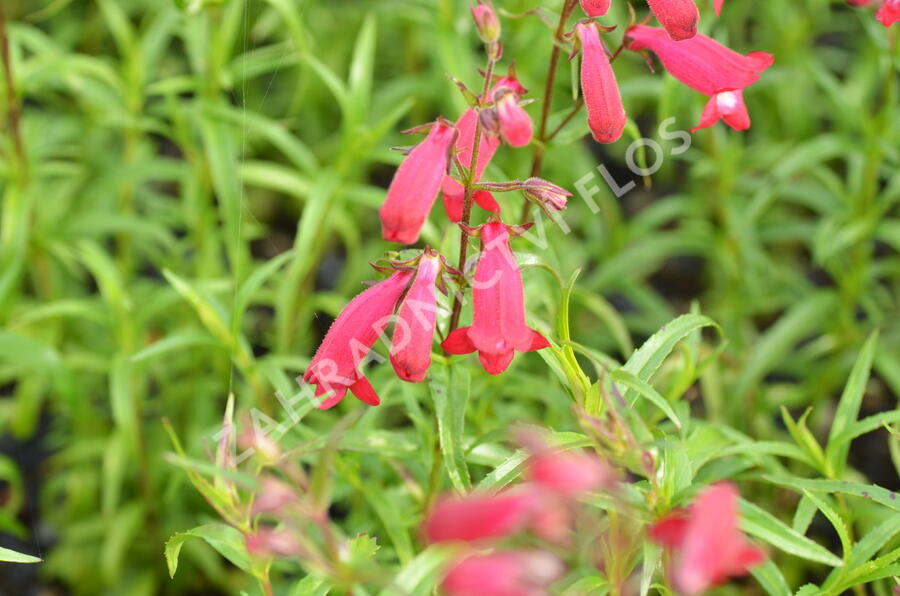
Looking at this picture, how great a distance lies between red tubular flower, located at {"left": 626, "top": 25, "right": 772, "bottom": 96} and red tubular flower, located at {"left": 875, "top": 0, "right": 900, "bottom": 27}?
0.21m

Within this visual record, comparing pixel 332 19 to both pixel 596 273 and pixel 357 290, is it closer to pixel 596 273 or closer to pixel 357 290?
pixel 357 290

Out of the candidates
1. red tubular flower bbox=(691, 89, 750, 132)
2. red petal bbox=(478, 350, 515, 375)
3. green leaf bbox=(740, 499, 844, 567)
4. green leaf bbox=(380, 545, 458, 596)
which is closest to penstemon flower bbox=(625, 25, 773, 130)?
red tubular flower bbox=(691, 89, 750, 132)

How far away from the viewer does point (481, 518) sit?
0.84m

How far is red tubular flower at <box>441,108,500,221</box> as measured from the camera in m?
1.60

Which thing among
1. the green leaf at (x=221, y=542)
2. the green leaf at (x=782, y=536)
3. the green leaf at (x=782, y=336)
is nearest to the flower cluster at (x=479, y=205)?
the green leaf at (x=221, y=542)

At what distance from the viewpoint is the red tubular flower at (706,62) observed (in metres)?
1.74

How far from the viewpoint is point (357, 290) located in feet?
10.3

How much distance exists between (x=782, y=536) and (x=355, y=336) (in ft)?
2.30

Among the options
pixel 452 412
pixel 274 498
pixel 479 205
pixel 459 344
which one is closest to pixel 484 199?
pixel 479 205

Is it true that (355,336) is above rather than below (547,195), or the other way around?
below

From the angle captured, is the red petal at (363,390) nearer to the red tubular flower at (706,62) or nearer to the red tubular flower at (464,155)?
the red tubular flower at (464,155)

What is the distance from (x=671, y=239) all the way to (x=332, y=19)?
1.67 metres

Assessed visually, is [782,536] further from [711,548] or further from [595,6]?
[595,6]

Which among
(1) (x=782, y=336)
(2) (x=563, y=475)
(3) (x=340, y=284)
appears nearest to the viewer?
(2) (x=563, y=475)
